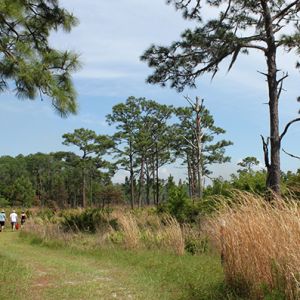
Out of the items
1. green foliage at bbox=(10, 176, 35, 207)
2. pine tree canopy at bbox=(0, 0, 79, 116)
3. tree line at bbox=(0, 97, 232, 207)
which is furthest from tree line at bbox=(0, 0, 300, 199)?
green foliage at bbox=(10, 176, 35, 207)

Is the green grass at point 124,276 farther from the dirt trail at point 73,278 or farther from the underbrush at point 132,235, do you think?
the underbrush at point 132,235

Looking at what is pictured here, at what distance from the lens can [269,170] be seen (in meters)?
13.5

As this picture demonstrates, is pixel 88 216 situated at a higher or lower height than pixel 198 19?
lower

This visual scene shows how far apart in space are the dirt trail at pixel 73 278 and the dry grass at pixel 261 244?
1.86 m

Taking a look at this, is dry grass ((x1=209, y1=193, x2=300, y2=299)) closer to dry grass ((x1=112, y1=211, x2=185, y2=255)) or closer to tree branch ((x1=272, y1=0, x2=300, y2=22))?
dry grass ((x1=112, y1=211, x2=185, y2=255))

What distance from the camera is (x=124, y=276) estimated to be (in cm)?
926

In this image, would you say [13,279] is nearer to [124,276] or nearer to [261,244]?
[124,276]

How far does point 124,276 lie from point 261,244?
13.9ft

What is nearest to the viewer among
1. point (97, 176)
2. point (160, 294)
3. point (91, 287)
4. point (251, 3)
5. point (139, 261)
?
point (160, 294)

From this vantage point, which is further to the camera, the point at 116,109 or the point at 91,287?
the point at 116,109

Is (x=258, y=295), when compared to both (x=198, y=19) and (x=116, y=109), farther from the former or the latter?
(x=116, y=109)

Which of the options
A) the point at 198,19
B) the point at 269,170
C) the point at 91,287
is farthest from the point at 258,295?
the point at 198,19

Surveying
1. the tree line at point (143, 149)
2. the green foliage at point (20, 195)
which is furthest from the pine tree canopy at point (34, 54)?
the green foliage at point (20, 195)

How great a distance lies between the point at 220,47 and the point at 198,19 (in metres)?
1.00
